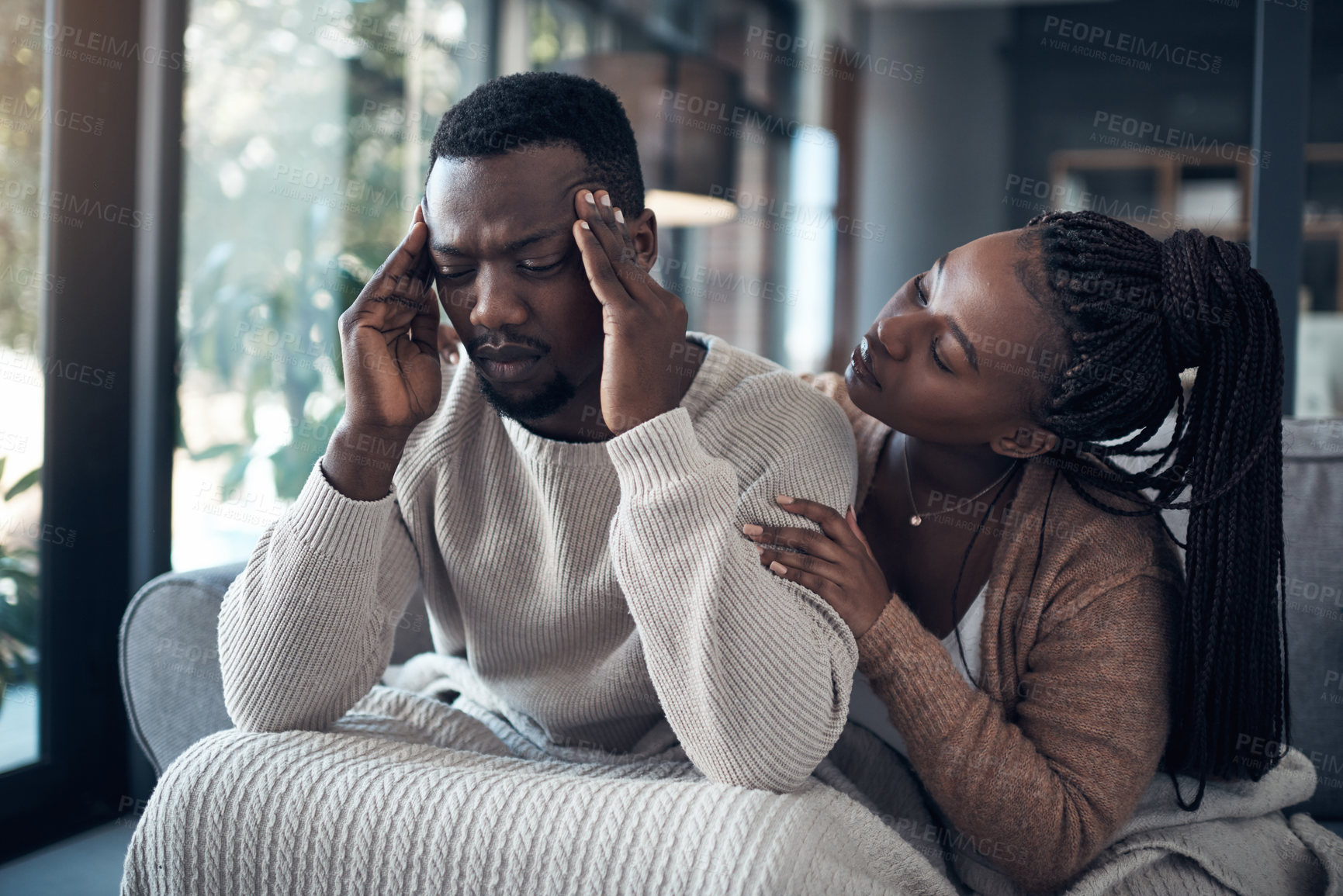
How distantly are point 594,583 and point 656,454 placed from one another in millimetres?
248

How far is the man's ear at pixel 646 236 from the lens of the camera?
111cm

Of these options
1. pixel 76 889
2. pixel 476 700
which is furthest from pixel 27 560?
pixel 476 700

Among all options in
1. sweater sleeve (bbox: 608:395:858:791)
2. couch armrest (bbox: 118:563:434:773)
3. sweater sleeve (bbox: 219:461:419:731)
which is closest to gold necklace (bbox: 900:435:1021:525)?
sweater sleeve (bbox: 608:395:858:791)

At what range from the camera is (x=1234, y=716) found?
1025mm

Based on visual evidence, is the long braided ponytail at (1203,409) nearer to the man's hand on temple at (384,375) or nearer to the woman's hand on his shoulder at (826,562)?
the woman's hand on his shoulder at (826,562)

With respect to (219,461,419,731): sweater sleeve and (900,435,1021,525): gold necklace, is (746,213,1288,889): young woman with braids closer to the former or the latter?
(900,435,1021,525): gold necklace

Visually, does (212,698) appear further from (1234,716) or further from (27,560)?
(1234,716)

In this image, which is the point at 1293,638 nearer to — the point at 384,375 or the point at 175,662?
the point at 384,375

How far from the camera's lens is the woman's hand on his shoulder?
3.15 feet

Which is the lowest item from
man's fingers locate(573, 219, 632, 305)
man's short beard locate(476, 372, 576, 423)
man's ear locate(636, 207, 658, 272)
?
man's short beard locate(476, 372, 576, 423)

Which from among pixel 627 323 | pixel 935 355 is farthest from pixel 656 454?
pixel 935 355

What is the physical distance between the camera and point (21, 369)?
1718mm

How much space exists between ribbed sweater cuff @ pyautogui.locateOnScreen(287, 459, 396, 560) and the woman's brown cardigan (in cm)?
52

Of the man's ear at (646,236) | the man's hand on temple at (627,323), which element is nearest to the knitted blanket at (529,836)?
the man's hand on temple at (627,323)
